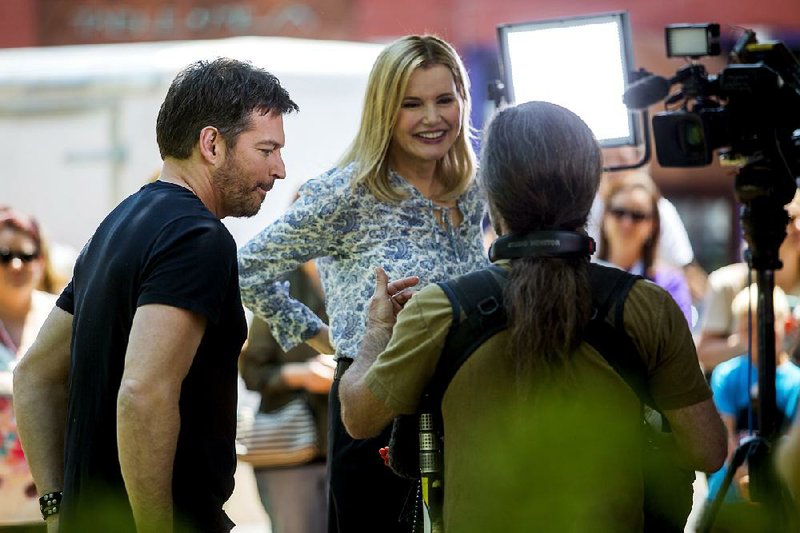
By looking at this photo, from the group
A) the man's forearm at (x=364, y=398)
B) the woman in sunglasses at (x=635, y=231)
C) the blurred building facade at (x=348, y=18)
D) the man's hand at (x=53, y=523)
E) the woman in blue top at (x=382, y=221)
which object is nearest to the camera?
the man's forearm at (x=364, y=398)

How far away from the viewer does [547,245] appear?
8.08 ft

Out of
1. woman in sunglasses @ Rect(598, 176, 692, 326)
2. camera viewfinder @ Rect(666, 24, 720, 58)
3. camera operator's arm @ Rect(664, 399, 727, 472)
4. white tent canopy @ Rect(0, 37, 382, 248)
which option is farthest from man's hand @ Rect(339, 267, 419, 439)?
white tent canopy @ Rect(0, 37, 382, 248)

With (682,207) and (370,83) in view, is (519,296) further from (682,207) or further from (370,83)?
(682,207)

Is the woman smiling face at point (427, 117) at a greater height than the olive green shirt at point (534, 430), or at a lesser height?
greater

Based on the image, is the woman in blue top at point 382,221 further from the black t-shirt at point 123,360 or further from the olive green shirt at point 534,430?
the olive green shirt at point 534,430

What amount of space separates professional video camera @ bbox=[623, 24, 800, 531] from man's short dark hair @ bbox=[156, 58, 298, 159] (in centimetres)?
124

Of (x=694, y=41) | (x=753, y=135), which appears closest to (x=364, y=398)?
(x=753, y=135)

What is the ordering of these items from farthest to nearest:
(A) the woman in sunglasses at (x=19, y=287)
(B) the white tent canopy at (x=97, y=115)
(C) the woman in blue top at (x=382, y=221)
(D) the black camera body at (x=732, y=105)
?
(B) the white tent canopy at (x=97, y=115), (A) the woman in sunglasses at (x=19, y=287), (D) the black camera body at (x=732, y=105), (C) the woman in blue top at (x=382, y=221)

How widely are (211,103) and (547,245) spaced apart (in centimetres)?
79

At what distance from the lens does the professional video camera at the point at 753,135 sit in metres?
3.45

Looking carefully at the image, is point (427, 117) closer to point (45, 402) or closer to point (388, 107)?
point (388, 107)

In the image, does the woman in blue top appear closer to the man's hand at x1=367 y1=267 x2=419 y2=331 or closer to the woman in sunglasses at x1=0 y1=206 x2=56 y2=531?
the man's hand at x1=367 y1=267 x2=419 y2=331

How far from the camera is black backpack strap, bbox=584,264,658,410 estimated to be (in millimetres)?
2471

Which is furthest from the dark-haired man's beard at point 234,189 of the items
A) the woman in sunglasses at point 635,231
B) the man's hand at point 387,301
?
the woman in sunglasses at point 635,231
